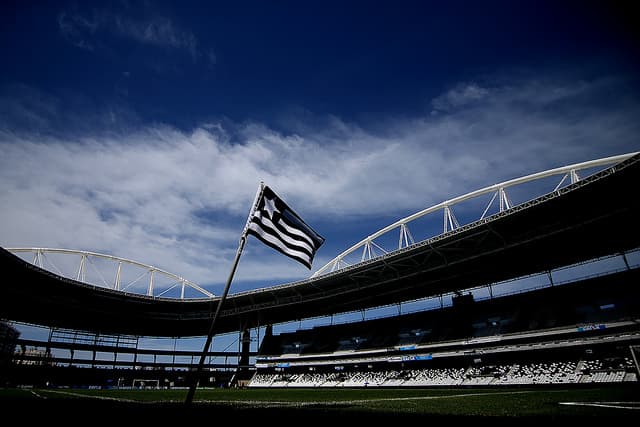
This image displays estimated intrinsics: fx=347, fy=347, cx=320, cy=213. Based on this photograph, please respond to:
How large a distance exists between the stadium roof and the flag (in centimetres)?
1057

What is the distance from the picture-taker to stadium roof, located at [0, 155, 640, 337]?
1172 inches

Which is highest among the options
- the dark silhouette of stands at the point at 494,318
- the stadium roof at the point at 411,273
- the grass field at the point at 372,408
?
the stadium roof at the point at 411,273

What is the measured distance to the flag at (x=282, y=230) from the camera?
31.1ft

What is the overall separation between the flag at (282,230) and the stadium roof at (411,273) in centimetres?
1057

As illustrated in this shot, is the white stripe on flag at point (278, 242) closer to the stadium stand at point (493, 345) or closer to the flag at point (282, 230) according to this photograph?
the flag at point (282, 230)

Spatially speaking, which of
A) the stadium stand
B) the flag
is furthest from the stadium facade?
the flag

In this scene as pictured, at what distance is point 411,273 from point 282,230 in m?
34.4

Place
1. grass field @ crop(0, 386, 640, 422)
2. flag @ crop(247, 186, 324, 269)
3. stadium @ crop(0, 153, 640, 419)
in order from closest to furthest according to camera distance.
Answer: grass field @ crop(0, 386, 640, 422), flag @ crop(247, 186, 324, 269), stadium @ crop(0, 153, 640, 419)

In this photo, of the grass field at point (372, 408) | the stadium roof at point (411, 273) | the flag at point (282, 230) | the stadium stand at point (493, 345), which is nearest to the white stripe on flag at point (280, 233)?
the flag at point (282, 230)

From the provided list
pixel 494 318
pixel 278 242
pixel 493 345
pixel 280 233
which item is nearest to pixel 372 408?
pixel 278 242

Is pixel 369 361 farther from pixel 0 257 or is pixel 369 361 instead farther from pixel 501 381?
pixel 0 257

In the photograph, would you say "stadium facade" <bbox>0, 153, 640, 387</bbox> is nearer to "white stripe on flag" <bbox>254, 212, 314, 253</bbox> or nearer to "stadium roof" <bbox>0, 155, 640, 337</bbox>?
"stadium roof" <bbox>0, 155, 640, 337</bbox>

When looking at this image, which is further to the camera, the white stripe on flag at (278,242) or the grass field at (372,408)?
the white stripe on flag at (278,242)

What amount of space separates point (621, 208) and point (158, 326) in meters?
73.4
